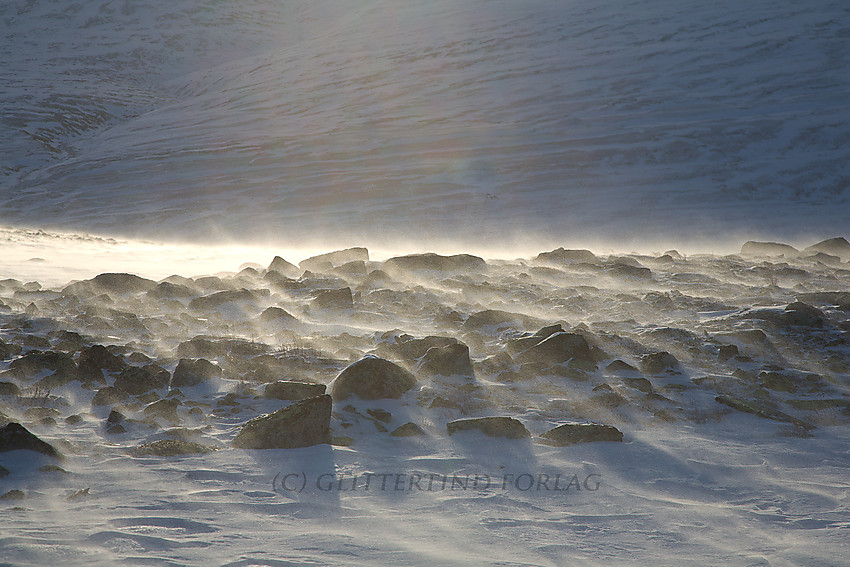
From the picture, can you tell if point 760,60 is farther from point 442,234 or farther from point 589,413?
point 589,413

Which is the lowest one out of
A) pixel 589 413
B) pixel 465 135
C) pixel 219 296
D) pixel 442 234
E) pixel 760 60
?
pixel 589 413

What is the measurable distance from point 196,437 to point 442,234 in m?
16.6

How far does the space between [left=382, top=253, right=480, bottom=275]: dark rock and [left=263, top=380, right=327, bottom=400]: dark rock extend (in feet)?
17.5

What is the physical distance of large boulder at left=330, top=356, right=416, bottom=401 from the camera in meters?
5.64

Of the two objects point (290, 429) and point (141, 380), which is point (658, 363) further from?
point (141, 380)

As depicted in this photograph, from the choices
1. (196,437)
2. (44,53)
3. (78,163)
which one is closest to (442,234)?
(196,437)

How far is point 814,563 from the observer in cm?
355

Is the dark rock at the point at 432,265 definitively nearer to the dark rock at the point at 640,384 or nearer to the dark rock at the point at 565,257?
the dark rock at the point at 565,257

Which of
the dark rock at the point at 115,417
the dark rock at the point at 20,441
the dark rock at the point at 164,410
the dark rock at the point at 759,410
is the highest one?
the dark rock at the point at 759,410

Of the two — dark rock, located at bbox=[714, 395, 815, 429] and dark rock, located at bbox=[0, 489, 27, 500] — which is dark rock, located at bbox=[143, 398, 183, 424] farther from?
dark rock, located at bbox=[714, 395, 815, 429]

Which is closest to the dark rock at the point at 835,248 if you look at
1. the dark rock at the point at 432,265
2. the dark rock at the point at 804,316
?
the dark rock at the point at 804,316

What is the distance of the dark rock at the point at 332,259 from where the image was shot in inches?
464

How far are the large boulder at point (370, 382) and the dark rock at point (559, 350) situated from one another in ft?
4.65

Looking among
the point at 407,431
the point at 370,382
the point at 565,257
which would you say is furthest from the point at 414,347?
the point at 565,257
